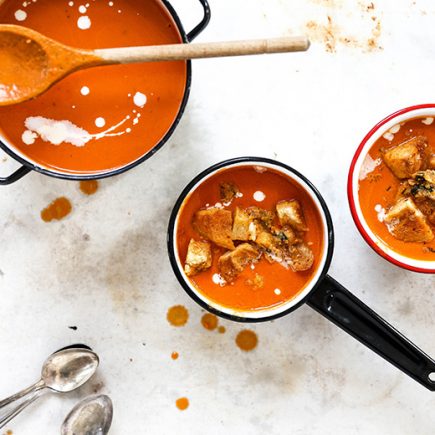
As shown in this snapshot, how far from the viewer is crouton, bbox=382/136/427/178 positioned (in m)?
1.56

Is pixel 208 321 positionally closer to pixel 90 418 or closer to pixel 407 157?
pixel 90 418

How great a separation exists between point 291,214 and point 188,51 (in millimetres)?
497

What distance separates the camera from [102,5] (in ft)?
4.82

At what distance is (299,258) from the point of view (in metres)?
1.64

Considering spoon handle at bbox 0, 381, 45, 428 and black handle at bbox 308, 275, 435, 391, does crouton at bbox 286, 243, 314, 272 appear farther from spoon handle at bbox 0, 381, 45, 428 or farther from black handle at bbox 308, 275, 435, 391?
spoon handle at bbox 0, 381, 45, 428

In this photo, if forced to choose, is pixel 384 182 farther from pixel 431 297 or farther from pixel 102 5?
pixel 102 5

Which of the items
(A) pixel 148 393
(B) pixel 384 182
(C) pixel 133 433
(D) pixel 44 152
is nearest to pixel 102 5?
(D) pixel 44 152

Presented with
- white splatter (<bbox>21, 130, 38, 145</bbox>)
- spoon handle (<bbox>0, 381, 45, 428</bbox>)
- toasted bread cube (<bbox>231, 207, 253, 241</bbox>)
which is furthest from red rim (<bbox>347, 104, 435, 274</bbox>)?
spoon handle (<bbox>0, 381, 45, 428</bbox>)

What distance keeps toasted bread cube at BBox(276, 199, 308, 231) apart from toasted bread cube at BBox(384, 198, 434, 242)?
212 mm

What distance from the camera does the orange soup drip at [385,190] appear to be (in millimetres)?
1614

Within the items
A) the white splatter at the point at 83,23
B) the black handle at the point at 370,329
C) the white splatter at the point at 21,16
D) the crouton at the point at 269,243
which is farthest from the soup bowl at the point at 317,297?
the white splatter at the point at 21,16

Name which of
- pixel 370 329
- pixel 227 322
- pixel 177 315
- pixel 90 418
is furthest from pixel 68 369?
pixel 370 329

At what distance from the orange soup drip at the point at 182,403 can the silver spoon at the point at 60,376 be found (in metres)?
0.25

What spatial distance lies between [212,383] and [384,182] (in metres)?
0.73
